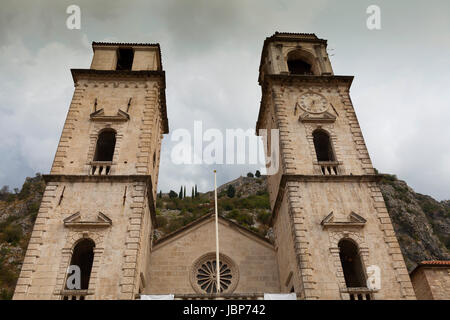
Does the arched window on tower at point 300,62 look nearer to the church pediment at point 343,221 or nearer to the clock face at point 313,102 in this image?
the clock face at point 313,102

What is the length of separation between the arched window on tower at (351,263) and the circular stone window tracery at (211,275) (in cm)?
533

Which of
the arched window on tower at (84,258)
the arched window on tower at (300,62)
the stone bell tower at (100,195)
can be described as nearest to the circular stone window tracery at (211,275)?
the stone bell tower at (100,195)

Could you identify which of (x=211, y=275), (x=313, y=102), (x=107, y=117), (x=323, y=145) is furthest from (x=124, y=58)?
(x=211, y=275)

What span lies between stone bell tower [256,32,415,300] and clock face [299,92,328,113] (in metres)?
0.05

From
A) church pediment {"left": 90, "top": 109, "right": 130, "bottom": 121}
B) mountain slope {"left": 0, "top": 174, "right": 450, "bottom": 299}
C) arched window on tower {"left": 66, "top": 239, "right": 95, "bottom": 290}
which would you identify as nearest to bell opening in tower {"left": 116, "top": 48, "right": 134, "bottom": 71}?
church pediment {"left": 90, "top": 109, "right": 130, "bottom": 121}

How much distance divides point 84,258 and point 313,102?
14.1 m

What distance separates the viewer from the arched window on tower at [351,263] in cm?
1535

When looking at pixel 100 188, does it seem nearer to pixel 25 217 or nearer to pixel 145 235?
pixel 145 235

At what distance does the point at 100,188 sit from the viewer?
16125mm

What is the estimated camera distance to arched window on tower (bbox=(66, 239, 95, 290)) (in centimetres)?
1547

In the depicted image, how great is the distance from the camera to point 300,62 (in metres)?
23.9

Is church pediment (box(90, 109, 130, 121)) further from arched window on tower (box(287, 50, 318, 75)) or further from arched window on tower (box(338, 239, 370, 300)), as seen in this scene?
arched window on tower (box(338, 239, 370, 300))

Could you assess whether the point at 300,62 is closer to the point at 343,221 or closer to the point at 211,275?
the point at 343,221
